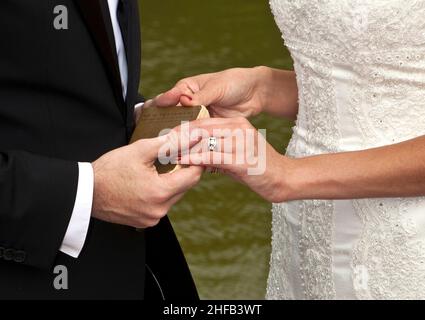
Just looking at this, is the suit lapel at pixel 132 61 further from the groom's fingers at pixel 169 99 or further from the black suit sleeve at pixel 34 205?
the black suit sleeve at pixel 34 205

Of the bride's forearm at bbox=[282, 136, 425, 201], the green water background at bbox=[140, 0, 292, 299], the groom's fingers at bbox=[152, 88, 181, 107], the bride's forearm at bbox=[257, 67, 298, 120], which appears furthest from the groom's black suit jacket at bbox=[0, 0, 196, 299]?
the green water background at bbox=[140, 0, 292, 299]

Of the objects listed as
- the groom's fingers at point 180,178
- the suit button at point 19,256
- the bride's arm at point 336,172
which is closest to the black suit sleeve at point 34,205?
the suit button at point 19,256

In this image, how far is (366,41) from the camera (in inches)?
72.3

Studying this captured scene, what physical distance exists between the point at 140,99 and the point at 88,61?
0.35 m

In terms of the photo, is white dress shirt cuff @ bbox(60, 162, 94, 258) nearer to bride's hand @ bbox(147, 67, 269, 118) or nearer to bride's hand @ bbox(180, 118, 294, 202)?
bride's hand @ bbox(180, 118, 294, 202)

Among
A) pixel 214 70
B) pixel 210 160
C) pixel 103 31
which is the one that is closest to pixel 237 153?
pixel 210 160

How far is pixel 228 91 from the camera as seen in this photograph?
6.71ft

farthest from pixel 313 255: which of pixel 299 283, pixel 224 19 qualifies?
pixel 224 19

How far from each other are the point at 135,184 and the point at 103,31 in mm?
261

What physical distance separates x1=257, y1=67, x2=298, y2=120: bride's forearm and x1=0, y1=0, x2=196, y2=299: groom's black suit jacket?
42cm

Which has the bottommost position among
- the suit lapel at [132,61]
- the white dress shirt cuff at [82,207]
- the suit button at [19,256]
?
the suit button at [19,256]

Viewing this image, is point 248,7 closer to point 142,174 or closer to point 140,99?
point 140,99

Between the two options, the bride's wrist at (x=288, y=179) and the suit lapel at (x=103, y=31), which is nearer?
the suit lapel at (x=103, y=31)

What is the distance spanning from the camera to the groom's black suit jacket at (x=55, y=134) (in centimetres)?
158
